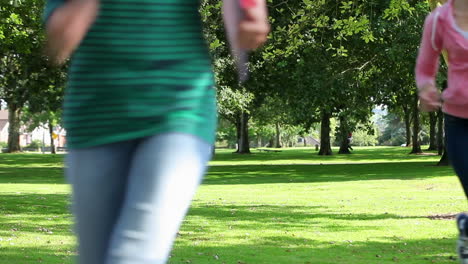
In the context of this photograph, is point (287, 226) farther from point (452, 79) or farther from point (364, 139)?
point (364, 139)

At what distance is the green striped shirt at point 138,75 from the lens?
8.11 ft

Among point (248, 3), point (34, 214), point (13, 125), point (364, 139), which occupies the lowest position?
point (34, 214)

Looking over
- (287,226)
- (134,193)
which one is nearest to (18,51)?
(287,226)

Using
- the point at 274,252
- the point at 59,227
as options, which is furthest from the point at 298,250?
the point at 59,227

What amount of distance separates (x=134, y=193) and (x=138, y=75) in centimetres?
37

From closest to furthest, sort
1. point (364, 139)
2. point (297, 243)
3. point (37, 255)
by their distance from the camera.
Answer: point (37, 255), point (297, 243), point (364, 139)

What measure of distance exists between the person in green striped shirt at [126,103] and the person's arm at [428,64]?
68.4 inches

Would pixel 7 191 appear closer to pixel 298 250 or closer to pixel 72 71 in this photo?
pixel 298 250

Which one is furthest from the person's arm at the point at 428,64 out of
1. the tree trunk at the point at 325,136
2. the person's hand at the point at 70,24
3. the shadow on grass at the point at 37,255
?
the tree trunk at the point at 325,136

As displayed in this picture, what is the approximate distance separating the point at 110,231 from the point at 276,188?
22.5 meters

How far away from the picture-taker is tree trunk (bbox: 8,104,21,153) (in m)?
72.9

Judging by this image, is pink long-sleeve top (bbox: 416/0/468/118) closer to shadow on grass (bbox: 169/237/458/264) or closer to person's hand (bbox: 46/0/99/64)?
person's hand (bbox: 46/0/99/64)

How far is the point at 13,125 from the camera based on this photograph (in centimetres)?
7425

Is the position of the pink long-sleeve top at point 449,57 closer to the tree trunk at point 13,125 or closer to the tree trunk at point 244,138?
the tree trunk at point 244,138
